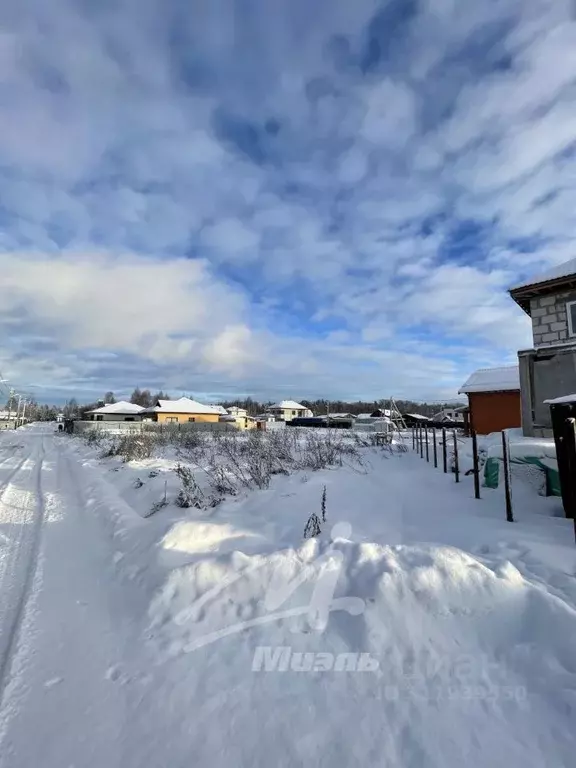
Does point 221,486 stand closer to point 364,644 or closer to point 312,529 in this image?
point 312,529

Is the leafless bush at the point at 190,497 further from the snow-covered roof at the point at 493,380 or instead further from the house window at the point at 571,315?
the snow-covered roof at the point at 493,380

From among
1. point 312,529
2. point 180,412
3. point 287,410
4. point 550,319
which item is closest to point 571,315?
point 550,319

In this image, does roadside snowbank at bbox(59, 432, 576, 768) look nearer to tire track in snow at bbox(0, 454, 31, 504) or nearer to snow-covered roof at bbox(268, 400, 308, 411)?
tire track in snow at bbox(0, 454, 31, 504)

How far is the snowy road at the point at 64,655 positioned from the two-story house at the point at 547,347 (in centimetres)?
1028

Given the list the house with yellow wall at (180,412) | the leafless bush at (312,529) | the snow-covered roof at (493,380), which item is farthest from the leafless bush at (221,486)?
the house with yellow wall at (180,412)

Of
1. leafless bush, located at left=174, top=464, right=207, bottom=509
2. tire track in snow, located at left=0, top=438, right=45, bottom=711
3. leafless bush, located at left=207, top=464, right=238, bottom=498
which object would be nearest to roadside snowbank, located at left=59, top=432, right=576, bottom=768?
tire track in snow, located at left=0, top=438, right=45, bottom=711

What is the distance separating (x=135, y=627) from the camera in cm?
367

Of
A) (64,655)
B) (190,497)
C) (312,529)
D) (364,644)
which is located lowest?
(64,655)

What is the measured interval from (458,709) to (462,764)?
0.41m

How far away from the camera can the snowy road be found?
240cm

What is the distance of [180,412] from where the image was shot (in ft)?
206

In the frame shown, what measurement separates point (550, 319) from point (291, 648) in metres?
12.0

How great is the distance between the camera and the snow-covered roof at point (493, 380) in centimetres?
2280

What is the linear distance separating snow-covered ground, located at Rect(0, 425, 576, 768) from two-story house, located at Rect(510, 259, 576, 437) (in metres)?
5.89
